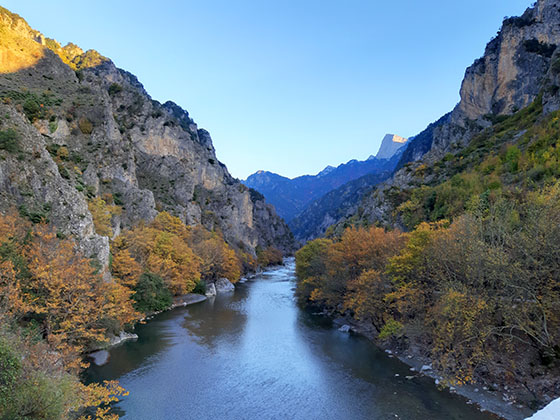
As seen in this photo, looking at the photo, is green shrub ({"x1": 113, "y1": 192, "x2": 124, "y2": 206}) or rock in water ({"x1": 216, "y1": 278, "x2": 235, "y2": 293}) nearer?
green shrub ({"x1": 113, "y1": 192, "x2": 124, "y2": 206})

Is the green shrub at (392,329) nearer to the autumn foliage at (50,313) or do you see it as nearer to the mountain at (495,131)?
the mountain at (495,131)

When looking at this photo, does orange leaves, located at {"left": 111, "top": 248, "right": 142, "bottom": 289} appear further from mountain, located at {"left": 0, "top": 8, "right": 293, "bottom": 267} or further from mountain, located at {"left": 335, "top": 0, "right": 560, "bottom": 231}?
mountain, located at {"left": 335, "top": 0, "right": 560, "bottom": 231}

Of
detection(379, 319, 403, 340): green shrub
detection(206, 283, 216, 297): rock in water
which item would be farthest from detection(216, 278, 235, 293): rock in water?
detection(379, 319, 403, 340): green shrub

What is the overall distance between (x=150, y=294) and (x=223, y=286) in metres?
26.4

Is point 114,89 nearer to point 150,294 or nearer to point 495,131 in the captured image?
point 150,294

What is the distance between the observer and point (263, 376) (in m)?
26.2

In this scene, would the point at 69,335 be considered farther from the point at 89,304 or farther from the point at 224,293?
the point at 224,293

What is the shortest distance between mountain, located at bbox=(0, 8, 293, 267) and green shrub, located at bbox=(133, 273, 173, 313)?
8.74 metres

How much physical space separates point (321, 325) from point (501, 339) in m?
21.4

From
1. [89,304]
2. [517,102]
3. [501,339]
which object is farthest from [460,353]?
[517,102]

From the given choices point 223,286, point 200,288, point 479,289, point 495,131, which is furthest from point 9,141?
point 495,131

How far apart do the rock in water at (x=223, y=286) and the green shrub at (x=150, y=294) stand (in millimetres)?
20199

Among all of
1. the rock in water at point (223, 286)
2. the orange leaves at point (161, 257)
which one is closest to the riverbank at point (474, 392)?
the orange leaves at point (161, 257)

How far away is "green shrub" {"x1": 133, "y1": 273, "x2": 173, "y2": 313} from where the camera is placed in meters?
42.4
